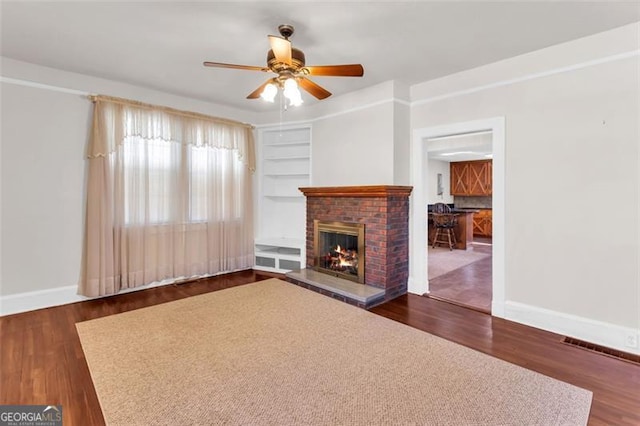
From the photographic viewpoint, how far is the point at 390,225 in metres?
3.93

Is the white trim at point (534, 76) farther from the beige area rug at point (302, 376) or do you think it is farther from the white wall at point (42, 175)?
the white wall at point (42, 175)

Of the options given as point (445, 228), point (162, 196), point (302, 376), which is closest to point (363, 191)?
point (302, 376)

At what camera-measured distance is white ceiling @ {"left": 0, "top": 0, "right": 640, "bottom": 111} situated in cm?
240

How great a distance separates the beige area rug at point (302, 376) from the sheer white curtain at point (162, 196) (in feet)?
3.67

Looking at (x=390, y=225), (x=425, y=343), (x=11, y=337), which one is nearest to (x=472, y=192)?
(x=390, y=225)

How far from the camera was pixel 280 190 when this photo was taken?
577 cm

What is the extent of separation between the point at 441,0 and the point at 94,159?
13.4 feet

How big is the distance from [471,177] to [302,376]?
9.22m

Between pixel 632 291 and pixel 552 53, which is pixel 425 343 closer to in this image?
pixel 632 291

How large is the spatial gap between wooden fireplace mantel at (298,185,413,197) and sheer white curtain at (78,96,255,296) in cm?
150

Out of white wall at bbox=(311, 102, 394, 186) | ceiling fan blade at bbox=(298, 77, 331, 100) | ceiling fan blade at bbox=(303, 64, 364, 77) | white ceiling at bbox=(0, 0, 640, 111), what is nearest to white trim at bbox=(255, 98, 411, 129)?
white wall at bbox=(311, 102, 394, 186)
